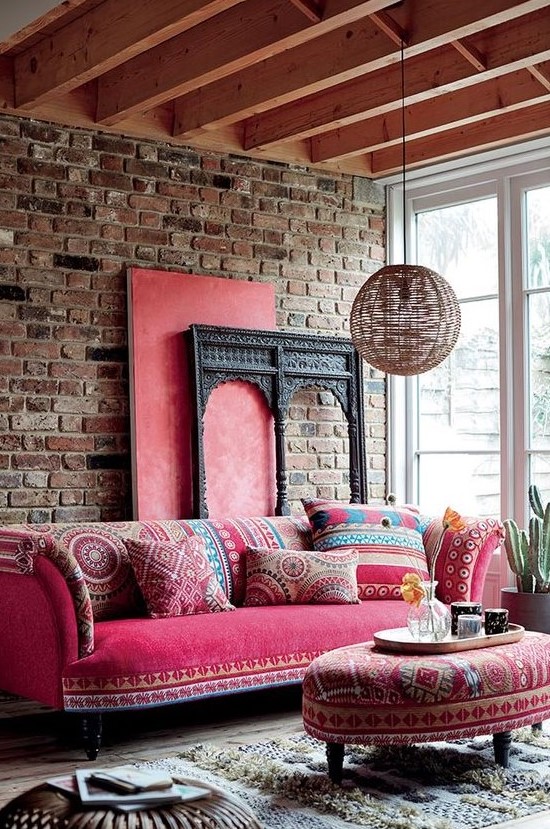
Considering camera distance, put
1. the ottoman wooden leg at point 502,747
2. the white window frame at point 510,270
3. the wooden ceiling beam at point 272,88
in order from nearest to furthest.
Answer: the ottoman wooden leg at point 502,747, the wooden ceiling beam at point 272,88, the white window frame at point 510,270

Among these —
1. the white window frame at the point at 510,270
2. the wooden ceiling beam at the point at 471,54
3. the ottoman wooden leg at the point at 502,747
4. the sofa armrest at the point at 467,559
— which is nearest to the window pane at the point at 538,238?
the white window frame at the point at 510,270

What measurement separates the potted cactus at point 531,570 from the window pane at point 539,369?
1.45ft

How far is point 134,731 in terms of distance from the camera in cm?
454

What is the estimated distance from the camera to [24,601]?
4.33 metres

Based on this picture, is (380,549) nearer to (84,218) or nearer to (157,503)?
(157,503)

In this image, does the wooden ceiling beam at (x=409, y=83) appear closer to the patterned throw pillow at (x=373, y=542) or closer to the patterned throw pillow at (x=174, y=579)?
the patterned throw pillow at (x=373, y=542)

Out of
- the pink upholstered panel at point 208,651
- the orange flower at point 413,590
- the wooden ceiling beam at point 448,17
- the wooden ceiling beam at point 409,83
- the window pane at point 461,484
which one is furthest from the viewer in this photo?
the window pane at point 461,484

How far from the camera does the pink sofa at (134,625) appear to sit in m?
4.12

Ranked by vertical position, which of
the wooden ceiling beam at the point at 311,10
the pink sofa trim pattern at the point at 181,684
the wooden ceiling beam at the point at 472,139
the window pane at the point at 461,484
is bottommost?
the pink sofa trim pattern at the point at 181,684

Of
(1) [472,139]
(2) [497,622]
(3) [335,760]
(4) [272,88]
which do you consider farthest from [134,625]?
(1) [472,139]

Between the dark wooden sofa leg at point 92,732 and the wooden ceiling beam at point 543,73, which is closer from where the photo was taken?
the dark wooden sofa leg at point 92,732

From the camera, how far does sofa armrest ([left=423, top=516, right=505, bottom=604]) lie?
526 cm

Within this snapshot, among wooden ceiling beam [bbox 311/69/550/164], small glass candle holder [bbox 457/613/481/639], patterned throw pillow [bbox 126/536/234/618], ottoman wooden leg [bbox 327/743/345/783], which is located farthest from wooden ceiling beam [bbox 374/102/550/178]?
ottoman wooden leg [bbox 327/743/345/783]

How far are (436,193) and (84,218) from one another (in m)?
2.23
